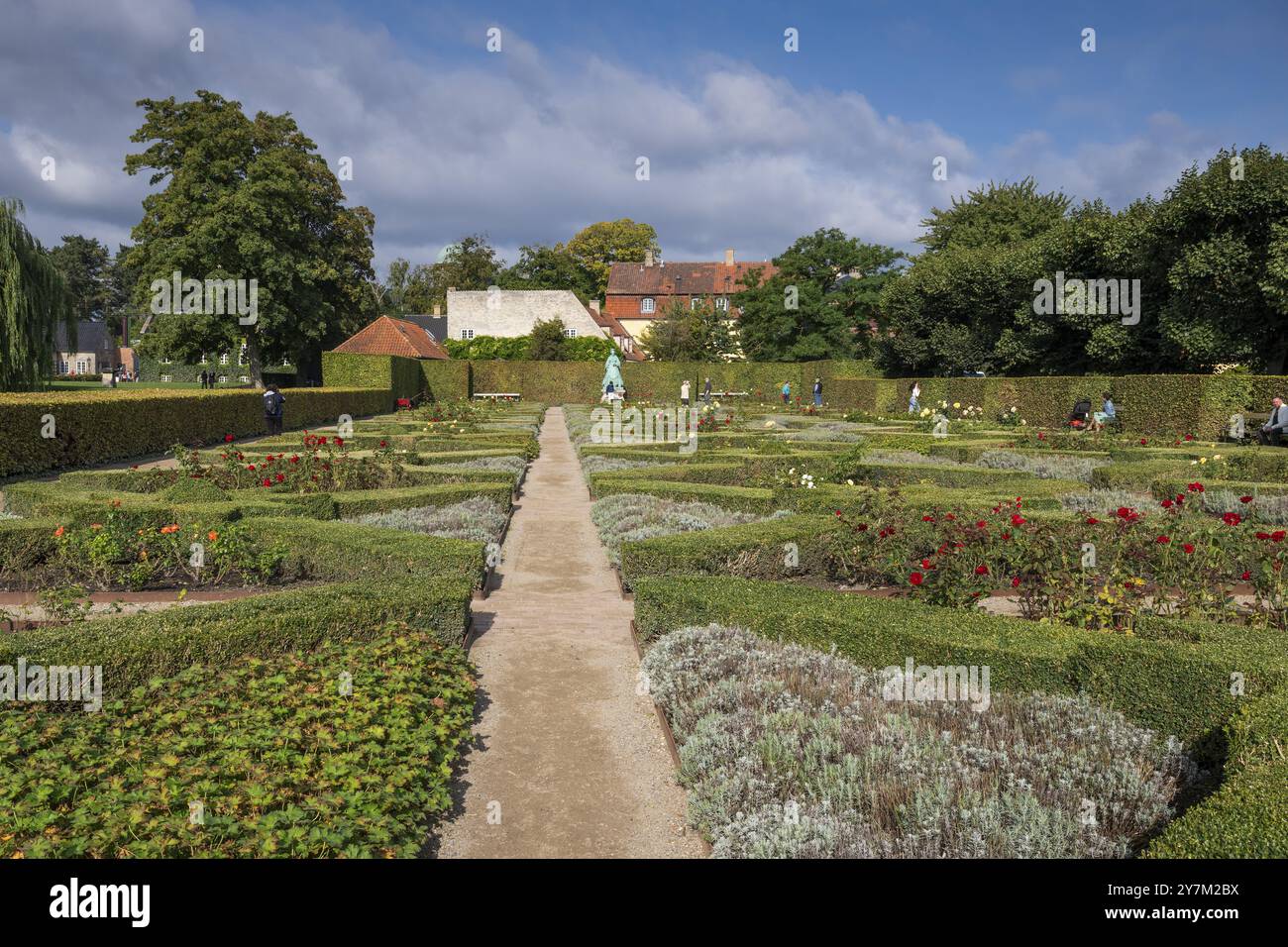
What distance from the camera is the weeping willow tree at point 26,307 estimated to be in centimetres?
2166

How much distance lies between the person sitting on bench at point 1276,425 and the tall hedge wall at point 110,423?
2314 cm

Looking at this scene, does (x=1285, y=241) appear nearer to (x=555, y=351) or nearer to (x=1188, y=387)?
(x=1188, y=387)

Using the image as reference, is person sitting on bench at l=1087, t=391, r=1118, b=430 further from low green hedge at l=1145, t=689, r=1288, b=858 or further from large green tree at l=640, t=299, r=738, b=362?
large green tree at l=640, t=299, r=738, b=362

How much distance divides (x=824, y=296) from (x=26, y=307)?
3757cm

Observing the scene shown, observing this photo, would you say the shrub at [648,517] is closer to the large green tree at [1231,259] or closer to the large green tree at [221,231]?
the large green tree at [1231,259]

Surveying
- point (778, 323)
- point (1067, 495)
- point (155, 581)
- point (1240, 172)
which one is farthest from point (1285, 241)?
point (778, 323)

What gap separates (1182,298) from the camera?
24953 millimetres

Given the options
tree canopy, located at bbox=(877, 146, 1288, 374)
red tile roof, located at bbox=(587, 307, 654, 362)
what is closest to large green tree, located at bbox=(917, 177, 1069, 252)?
tree canopy, located at bbox=(877, 146, 1288, 374)

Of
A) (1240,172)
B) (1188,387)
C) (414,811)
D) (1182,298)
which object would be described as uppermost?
(1240,172)

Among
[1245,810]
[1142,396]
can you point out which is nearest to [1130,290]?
[1142,396]

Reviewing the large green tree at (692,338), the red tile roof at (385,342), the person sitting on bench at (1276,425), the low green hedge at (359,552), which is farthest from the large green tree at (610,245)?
the low green hedge at (359,552)

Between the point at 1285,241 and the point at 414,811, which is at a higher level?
the point at 1285,241

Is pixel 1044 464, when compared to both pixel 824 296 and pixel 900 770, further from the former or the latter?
pixel 824 296
